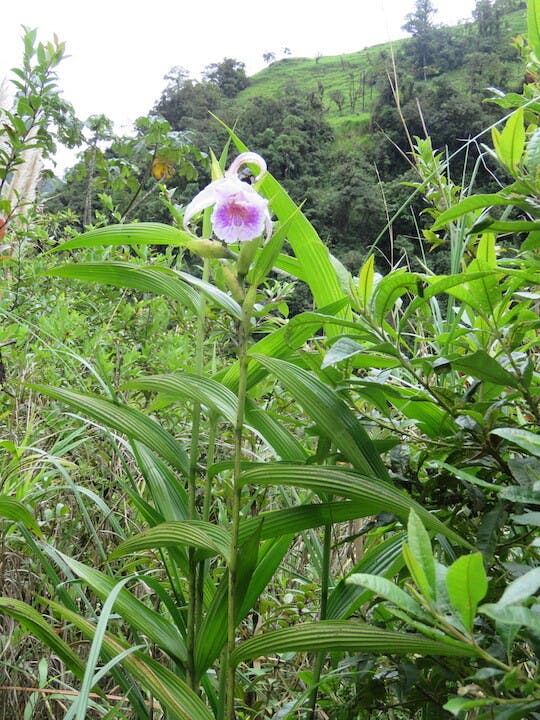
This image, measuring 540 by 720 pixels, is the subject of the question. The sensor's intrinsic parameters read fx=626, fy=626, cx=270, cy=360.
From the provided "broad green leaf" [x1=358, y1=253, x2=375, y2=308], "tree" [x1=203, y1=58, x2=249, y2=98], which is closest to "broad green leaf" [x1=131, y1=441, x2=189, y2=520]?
"broad green leaf" [x1=358, y1=253, x2=375, y2=308]

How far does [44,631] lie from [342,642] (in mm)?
356

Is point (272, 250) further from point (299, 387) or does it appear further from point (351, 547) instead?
point (351, 547)

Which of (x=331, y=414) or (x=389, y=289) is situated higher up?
(x=389, y=289)

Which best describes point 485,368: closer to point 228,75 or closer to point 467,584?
point 467,584

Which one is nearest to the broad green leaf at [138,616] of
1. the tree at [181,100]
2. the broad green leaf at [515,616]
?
the broad green leaf at [515,616]

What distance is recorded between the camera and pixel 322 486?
539mm

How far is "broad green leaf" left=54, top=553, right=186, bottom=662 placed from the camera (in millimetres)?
648

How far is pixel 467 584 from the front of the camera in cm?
33

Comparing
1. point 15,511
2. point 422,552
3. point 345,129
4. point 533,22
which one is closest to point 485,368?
point 422,552

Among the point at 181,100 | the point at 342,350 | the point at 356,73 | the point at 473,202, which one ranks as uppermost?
the point at 356,73

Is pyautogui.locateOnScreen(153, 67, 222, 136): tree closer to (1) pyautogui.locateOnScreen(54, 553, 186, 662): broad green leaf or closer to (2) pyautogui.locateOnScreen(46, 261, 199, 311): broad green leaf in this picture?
(2) pyautogui.locateOnScreen(46, 261, 199, 311): broad green leaf

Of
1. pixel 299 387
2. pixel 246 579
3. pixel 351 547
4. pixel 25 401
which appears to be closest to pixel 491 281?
pixel 299 387

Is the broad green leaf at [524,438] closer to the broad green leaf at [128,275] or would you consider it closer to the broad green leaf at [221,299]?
the broad green leaf at [221,299]

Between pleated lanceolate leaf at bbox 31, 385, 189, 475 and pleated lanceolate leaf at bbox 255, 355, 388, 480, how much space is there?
0.56ft
